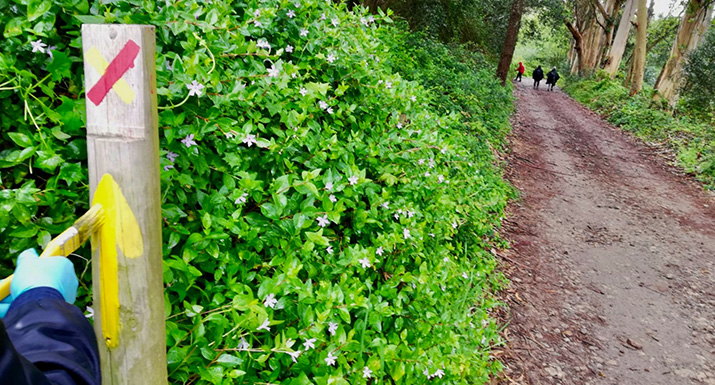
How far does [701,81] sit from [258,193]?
17.4 m

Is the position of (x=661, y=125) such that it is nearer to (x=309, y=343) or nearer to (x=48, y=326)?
(x=309, y=343)

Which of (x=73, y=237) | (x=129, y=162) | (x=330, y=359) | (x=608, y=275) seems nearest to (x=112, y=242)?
(x=73, y=237)

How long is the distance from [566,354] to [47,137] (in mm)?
4024

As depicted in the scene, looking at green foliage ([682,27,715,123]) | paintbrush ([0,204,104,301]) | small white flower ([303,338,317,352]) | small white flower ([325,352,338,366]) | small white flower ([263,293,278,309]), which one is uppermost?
green foliage ([682,27,715,123])

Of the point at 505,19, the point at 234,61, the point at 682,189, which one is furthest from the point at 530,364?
the point at 505,19

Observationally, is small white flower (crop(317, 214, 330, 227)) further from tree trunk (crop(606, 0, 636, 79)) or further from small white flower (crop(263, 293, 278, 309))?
tree trunk (crop(606, 0, 636, 79))

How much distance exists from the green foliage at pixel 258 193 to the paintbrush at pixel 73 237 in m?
0.40

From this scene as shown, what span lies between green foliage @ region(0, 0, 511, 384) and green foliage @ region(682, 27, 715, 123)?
15260 millimetres

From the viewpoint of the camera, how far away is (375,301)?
2.25 metres

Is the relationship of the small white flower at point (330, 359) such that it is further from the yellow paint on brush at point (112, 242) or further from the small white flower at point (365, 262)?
the yellow paint on brush at point (112, 242)

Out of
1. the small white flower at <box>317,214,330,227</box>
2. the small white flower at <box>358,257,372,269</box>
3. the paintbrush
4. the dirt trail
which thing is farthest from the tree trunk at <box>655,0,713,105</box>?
the paintbrush

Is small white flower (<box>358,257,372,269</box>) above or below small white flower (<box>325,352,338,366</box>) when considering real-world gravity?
above

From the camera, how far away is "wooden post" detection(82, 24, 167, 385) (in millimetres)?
959

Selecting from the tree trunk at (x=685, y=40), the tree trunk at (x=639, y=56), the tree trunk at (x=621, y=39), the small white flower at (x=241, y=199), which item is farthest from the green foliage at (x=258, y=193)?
the tree trunk at (x=621, y=39)
